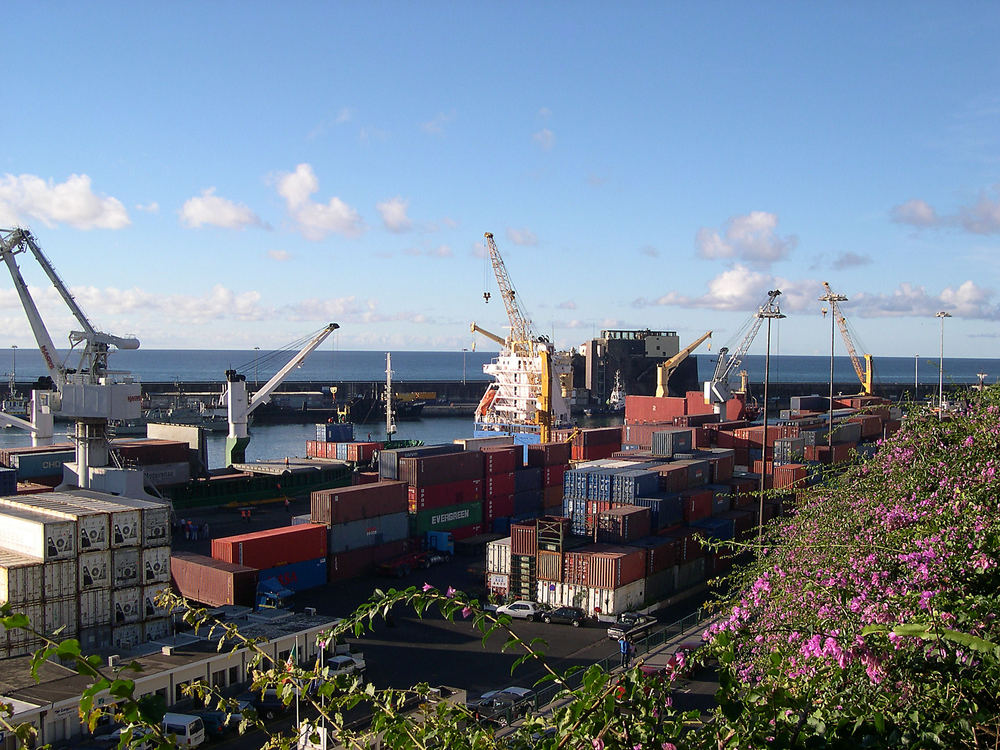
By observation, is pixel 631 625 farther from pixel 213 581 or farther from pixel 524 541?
pixel 213 581

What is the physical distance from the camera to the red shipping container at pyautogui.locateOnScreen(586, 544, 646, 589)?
24.5 meters

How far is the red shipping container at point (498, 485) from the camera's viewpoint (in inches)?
1467

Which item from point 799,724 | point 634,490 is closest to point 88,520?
point 634,490

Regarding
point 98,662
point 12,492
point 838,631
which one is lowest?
point 12,492

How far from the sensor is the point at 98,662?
3.56m

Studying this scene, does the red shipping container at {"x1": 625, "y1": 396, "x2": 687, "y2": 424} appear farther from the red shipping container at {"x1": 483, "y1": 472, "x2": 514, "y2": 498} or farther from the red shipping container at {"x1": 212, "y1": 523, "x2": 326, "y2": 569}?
the red shipping container at {"x1": 212, "y1": 523, "x2": 326, "y2": 569}

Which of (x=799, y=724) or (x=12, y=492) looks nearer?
(x=799, y=724)

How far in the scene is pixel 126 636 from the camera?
19.8 m

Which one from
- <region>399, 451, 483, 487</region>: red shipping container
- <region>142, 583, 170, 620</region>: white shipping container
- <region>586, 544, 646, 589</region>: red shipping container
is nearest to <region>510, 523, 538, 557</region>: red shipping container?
<region>586, 544, 646, 589</region>: red shipping container

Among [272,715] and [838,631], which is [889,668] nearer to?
[838,631]

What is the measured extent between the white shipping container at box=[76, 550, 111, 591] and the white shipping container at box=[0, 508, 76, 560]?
1.15 ft

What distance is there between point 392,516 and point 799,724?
92.8ft

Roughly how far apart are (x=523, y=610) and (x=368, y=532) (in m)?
7.97

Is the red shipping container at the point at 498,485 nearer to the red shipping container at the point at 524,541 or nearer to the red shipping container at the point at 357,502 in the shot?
the red shipping container at the point at 357,502
